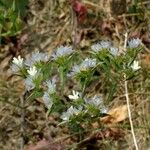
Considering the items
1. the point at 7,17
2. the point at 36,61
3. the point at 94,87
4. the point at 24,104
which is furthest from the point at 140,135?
the point at 7,17

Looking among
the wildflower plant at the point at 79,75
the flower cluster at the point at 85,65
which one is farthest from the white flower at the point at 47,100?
the flower cluster at the point at 85,65

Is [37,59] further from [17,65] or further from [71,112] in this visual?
[71,112]

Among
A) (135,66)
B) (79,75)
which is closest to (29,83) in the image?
(79,75)

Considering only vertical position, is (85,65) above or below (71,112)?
above

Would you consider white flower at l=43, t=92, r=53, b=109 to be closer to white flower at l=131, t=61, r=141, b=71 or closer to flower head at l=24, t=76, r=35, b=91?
flower head at l=24, t=76, r=35, b=91

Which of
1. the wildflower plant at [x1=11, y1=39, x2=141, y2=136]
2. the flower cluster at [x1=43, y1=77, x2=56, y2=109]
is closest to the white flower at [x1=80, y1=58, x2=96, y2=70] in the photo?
the wildflower plant at [x1=11, y1=39, x2=141, y2=136]

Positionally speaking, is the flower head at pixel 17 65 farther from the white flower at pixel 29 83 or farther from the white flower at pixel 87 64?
the white flower at pixel 87 64

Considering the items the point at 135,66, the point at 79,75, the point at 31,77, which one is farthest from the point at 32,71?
the point at 135,66

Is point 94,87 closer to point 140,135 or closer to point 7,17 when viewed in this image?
point 140,135

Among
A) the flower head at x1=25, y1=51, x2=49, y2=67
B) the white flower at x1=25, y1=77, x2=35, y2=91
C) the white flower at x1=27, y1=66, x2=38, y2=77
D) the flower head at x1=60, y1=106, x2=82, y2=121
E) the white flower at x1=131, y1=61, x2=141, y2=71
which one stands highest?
the flower head at x1=25, y1=51, x2=49, y2=67

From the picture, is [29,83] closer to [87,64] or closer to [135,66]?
[87,64]

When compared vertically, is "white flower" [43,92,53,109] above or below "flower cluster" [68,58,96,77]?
below

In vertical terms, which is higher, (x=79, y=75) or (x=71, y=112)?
(x=79, y=75)
